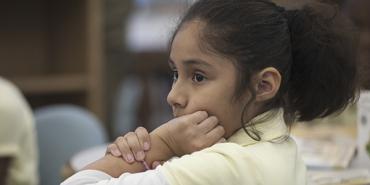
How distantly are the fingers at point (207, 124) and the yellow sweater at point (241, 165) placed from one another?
0.05 meters

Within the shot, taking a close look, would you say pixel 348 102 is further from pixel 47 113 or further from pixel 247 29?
pixel 47 113

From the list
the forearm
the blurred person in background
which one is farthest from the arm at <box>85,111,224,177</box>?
the blurred person in background

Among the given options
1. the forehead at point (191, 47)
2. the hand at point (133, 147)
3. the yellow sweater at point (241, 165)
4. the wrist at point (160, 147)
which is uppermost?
the forehead at point (191, 47)

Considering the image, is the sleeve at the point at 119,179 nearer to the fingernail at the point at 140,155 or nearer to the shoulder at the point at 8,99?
the fingernail at the point at 140,155

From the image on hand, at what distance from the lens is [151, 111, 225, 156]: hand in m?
1.02

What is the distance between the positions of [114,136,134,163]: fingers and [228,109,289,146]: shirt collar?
0.53ft

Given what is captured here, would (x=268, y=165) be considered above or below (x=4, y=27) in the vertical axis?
below

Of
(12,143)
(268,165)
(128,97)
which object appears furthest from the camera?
(128,97)

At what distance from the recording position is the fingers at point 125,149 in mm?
1074

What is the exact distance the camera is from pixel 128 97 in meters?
5.96

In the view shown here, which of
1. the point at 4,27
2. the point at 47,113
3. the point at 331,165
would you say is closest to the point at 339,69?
the point at 331,165

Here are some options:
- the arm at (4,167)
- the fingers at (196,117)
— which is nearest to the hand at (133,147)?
the fingers at (196,117)

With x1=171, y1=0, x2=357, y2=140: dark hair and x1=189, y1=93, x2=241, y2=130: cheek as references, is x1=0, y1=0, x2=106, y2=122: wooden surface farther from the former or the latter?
x1=189, y1=93, x2=241, y2=130: cheek

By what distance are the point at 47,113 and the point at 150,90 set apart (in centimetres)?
316
